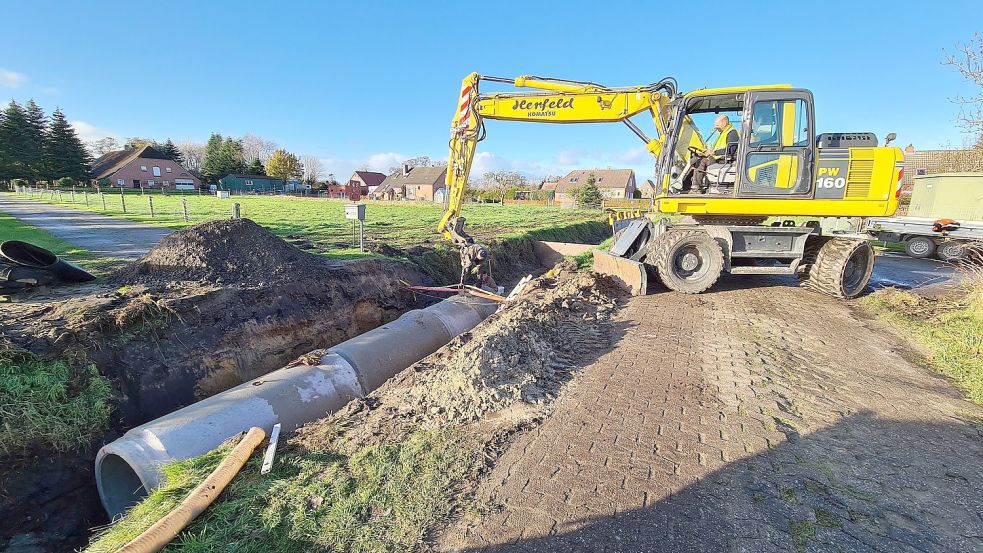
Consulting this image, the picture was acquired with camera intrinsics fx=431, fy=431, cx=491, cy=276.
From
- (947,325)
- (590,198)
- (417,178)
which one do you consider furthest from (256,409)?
(417,178)

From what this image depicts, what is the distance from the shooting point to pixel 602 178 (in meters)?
66.4

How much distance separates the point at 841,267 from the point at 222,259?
10955 mm

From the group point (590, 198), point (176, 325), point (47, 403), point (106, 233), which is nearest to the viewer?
point (47, 403)

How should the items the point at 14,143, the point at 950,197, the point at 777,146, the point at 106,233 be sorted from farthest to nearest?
1. the point at 14,143
2. the point at 950,197
3. the point at 106,233
4. the point at 777,146

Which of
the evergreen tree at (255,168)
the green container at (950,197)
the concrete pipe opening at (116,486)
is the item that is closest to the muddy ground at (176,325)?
the concrete pipe opening at (116,486)

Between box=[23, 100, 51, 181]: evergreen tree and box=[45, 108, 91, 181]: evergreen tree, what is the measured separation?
511 millimetres

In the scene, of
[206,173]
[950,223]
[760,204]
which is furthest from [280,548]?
[206,173]

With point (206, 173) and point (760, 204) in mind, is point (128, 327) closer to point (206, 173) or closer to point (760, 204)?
point (760, 204)

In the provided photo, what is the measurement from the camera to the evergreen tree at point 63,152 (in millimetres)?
48156

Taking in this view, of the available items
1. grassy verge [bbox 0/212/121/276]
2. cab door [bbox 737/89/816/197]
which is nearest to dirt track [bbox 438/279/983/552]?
cab door [bbox 737/89/816/197]

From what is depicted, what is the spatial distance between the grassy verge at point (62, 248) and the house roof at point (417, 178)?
52.0 m

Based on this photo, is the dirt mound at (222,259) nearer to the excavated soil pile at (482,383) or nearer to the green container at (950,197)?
the excavated soil pile at (482,383)

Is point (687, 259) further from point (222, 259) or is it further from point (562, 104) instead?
point (222, 259)

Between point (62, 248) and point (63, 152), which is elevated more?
point (63, 152)
